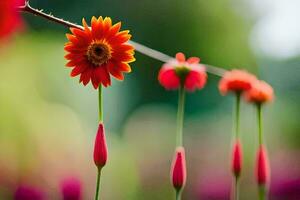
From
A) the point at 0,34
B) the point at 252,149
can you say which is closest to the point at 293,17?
the point at 252,149

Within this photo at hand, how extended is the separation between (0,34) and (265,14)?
1521mm

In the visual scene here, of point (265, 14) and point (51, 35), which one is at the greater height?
point (265, 14)

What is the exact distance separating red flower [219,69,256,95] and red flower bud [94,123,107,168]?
0.33 ft

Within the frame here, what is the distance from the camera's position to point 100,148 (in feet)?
0.88

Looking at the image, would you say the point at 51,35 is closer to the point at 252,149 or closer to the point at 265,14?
the point at 252,149

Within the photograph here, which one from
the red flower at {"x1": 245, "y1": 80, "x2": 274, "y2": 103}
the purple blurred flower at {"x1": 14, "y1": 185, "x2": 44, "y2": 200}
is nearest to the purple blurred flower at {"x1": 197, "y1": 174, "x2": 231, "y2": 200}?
the purple blurred flower at {"x1": 14, "y1": 185, "x2": 44, "y2": 200}

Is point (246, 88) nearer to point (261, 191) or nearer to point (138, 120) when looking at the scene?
point (261, 191)

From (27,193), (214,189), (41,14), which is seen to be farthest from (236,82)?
(214,189)

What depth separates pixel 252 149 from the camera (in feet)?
3.94

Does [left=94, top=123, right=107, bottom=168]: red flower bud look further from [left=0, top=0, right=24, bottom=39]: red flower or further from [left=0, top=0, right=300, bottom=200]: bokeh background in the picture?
[left=0, top=0, right=300, bottom=200]: bokeh background

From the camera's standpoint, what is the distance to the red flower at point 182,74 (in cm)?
32

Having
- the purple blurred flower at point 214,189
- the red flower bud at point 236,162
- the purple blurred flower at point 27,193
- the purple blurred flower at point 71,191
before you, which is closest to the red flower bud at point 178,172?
the red flower bud at point 236,162

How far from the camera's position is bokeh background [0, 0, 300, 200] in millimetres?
828

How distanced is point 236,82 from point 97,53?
0.10 metres
